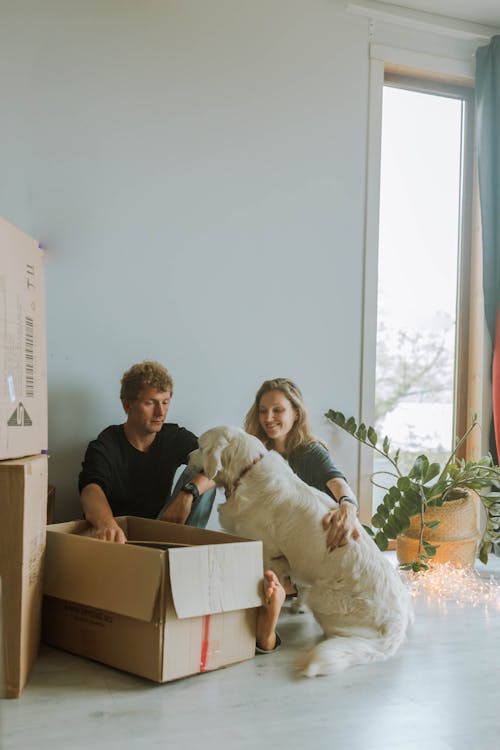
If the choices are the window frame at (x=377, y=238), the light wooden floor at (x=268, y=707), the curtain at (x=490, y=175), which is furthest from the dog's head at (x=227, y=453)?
the curtain at (x=490, y=175)

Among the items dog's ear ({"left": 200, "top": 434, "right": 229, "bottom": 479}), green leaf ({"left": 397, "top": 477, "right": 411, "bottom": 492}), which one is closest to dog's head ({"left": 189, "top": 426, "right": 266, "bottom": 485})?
dog's ear ({"left": 200, "top": 434, "right": 229, "bottom": 479})

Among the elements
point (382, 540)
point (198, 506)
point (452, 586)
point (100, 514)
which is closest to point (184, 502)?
point (198, 506)

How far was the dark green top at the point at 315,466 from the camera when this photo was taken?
230cm

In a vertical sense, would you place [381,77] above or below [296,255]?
above

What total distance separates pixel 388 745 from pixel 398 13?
10.2 ft

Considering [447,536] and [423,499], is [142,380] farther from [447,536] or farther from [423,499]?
[447,536]

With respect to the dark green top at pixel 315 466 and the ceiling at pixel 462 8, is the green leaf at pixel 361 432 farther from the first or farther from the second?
the ceiling at pixel 462 8

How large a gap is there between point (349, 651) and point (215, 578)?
1.38ft

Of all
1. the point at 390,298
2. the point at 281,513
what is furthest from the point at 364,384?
the point at 281,513

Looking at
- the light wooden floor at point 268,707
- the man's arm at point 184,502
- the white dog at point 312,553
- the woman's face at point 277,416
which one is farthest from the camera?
the woman's face at point 277,416

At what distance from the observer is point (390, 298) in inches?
134

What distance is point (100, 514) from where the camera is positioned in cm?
211

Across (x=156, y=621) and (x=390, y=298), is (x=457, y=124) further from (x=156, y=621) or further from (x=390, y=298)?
(x=156, y=621)

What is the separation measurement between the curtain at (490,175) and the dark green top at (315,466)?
52.1 inches
